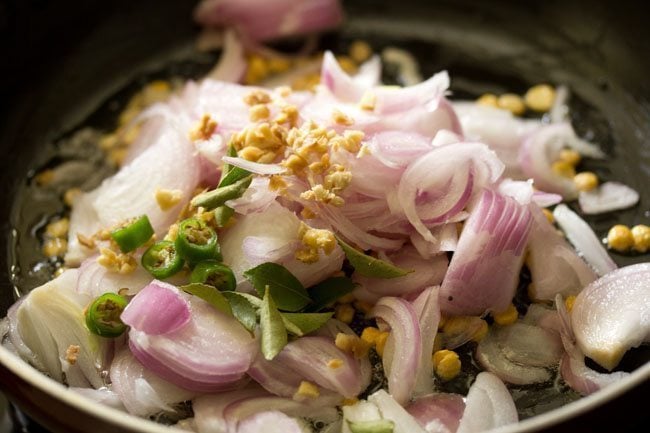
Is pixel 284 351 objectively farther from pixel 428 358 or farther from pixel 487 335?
pixel 487 335

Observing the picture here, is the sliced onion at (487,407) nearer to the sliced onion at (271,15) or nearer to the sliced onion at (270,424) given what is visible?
the sliced onion at (270,424)

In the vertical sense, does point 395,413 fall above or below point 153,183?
below

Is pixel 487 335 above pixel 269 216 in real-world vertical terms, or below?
below

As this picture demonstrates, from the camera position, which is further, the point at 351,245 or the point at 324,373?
the point at 351,245

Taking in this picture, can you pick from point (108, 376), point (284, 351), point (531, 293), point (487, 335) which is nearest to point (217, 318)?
point (284, 351)

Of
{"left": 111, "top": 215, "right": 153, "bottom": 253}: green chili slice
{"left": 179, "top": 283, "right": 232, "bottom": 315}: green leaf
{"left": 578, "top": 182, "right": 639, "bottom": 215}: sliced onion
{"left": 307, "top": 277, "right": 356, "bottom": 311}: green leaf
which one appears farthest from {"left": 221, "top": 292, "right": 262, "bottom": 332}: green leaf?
{"left": 578, "top": 182, "right": 639, "bottom": 215}: sliced onion

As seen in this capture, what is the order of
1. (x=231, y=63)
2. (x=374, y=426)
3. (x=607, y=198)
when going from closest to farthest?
1. (x=374, y=426)
2. (x=607, y=198)
3. (x=231, y=63)

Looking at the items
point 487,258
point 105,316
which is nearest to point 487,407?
point 487,258

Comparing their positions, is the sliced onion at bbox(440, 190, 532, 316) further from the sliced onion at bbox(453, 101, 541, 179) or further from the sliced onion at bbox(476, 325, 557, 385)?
the sliced onion at bbox(453, 101, 541, 179)

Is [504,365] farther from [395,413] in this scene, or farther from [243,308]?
[243,308]
